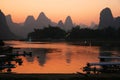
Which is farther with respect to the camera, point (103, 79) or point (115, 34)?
point (115, 34)

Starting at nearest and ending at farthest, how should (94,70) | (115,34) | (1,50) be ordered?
(94,70) → (1,50) → (115,34)

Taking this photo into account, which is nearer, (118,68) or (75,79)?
(75,79)

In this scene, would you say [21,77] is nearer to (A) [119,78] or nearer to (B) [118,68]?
(A) [119,78]

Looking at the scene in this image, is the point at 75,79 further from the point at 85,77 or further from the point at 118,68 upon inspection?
the point at 118,68

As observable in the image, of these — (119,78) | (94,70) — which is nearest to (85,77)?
(119,78)

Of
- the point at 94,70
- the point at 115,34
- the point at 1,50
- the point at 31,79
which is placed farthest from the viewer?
the point at 115,34

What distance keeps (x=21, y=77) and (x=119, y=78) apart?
6904 mm

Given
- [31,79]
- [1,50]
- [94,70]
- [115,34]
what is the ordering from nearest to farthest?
[31,79] → [94,70] → [1,50] → [115,34]

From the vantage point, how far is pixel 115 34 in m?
184

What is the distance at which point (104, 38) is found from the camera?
18775 centimetres

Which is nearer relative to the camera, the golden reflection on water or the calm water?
the golden reflection on water

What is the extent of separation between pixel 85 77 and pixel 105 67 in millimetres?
13875

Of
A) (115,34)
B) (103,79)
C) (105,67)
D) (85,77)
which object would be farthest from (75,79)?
(115,34)

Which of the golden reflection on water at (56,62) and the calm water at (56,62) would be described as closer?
the golden reflection on water at (56,62)
